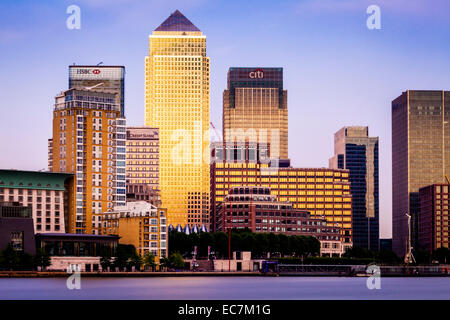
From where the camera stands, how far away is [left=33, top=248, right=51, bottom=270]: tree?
19500cm

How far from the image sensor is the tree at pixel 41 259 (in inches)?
7677

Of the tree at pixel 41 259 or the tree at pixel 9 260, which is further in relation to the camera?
the tree at pixel 41 259

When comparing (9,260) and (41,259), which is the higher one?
(9,260)

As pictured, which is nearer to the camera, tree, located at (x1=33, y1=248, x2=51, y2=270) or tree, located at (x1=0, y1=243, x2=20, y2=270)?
tree, located at (x1=0, y1=243, x2=20, y2=270)

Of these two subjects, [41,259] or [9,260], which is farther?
[41,259]

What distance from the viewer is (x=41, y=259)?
196 meters
